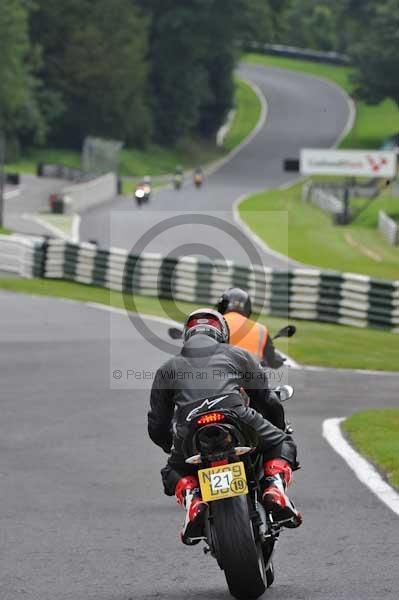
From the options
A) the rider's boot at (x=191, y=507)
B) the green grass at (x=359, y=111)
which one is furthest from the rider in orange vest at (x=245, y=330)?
the green grass at (x=359, y=111)

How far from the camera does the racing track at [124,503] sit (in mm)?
7938

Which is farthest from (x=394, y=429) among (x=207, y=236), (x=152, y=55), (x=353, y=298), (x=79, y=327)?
(x=152, y=55)

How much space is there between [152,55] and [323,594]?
338 feet

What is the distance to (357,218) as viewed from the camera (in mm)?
68938

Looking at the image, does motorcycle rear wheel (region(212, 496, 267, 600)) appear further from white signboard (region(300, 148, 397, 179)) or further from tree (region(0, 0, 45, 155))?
tree (region(0, 0, 45, 155))

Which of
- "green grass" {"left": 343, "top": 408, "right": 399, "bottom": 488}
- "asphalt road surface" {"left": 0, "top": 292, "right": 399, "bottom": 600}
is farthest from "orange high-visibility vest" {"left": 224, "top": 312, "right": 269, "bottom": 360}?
"green grass" {"left": 343, "top": 408, "right": 399, "bottom": 488}

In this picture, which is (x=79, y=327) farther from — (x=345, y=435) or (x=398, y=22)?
(x=398, y=22)

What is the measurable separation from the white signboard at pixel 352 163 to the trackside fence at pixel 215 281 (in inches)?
1469

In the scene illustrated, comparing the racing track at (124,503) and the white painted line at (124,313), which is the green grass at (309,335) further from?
the racing track at (124,503)

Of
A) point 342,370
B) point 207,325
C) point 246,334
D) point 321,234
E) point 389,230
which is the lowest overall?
point 389,230

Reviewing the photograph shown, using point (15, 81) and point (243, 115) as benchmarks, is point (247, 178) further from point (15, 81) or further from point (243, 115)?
point (243, 115)

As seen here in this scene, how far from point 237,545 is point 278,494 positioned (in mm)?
558

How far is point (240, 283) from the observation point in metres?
30.2

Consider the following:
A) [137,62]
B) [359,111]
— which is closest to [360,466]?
[137,62]
